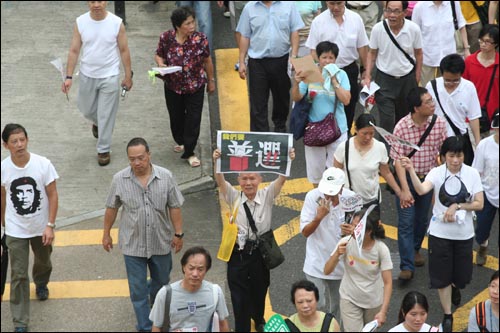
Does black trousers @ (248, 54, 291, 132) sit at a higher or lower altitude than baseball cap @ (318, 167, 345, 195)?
higher

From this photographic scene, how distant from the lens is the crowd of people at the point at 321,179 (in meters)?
8.54

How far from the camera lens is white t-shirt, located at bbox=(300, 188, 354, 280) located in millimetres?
8828

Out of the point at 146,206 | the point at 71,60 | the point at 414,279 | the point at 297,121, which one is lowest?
the point at 414,279

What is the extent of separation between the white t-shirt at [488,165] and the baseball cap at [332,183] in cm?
190

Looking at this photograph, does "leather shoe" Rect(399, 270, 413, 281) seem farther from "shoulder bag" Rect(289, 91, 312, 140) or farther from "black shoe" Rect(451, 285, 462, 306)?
"shoulder bag" Rect(289, 91, 312, 140)

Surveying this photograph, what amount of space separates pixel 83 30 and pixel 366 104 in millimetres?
3283

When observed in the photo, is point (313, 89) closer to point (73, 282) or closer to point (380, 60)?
point (380, 60)

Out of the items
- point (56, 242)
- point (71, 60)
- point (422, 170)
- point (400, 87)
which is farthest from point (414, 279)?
point (71, 60)

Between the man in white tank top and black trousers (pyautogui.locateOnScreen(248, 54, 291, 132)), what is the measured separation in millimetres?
1400

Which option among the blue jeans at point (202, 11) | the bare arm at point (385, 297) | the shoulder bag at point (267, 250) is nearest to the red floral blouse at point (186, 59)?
the blue jeans at point (202, 11)

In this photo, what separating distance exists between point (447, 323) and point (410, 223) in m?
1.07

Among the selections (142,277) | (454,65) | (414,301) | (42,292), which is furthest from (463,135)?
(42,292)

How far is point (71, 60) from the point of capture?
11805 millimetres

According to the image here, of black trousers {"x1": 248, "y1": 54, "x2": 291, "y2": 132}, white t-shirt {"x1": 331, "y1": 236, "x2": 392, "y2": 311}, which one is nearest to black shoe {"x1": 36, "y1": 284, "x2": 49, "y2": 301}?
white t-shirt {"x1": 331, "y1": 236, "x2": 392, "y2": 311}
